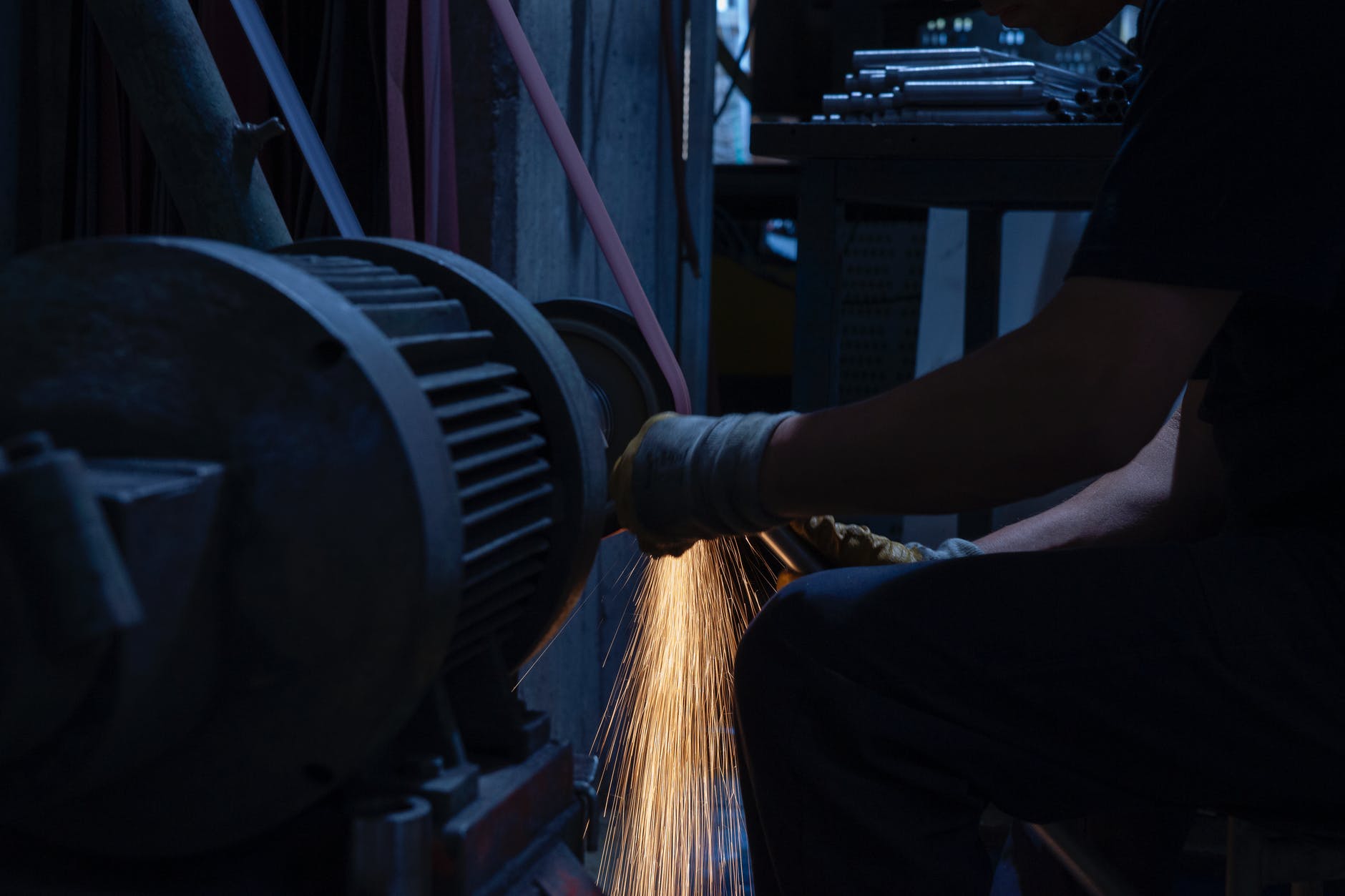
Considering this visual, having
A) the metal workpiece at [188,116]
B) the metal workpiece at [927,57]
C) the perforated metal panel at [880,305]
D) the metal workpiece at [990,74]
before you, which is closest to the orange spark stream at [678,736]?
the metal workpiece at [188,116]

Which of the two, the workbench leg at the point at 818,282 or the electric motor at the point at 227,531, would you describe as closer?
the electric motor at the point at 227,531

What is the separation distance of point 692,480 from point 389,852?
49cm

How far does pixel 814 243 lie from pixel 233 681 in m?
1.59

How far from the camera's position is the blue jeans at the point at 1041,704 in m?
0.99

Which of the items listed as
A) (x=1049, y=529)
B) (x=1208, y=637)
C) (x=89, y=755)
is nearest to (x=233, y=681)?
(x=89, y=755)

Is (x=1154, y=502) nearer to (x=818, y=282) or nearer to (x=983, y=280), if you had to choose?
(x=818, y=282)

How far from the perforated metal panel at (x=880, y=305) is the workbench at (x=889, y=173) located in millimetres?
1627

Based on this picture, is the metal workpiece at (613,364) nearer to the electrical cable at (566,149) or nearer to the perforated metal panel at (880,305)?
the electrical cable at (566,149)

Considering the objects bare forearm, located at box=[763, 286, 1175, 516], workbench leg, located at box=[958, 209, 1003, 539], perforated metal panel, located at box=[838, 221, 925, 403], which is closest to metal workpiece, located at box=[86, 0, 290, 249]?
bare forearm, located at box=[763, 286, 1175, 516]

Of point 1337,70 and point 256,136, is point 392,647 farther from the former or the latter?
point 1337,70

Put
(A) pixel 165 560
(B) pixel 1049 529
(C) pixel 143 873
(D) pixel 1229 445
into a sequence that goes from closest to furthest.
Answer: (A) pixel 165 560 < (C) pixel 143 873 < (D) pixel 1229 445 < (B) pixel 1049 529

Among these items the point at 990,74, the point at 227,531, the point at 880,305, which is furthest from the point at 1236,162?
the point at 880,305

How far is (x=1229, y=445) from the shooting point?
1147mm

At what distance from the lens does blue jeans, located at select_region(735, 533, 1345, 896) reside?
0.99 m
